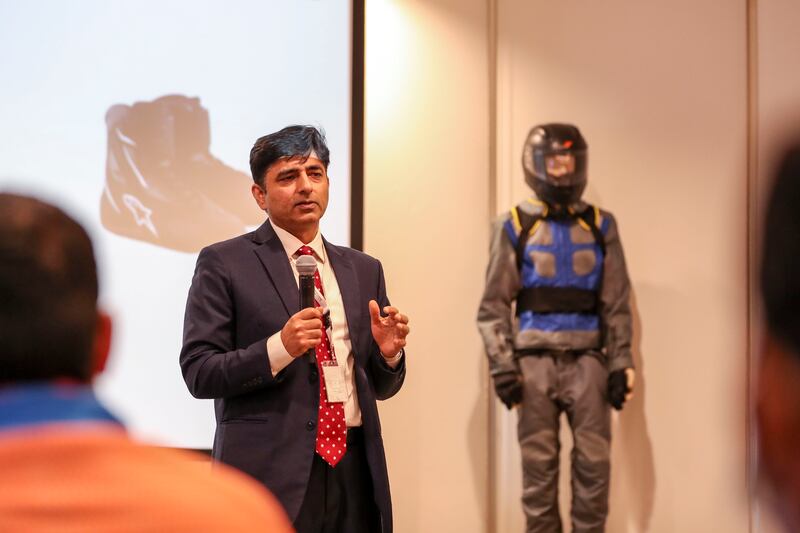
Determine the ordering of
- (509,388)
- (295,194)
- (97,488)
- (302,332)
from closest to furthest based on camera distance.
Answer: (97,488) < (302,332) < (295,194) < (509,388)

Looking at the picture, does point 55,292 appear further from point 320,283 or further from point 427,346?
point 427,346

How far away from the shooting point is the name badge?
248 centimetres

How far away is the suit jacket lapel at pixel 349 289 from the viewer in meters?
2.61

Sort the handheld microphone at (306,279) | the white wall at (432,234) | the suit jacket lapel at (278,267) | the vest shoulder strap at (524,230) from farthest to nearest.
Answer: the white wall at (432,234) → the vest shoulder strap at (524,230) → the suit jacket lapel at (278,267) → the handheld microphone at (306,279)

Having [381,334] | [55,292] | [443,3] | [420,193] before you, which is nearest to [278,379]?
[381,334]

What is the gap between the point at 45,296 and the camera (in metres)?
0.82

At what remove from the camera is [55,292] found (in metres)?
0.82

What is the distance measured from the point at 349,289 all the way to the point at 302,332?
1.09ft

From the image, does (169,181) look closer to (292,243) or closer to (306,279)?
(292,243)

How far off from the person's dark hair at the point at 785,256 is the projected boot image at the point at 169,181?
11.4ft

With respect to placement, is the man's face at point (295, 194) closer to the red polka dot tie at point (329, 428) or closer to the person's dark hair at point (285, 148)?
the person's dark hair at point (285, 148)

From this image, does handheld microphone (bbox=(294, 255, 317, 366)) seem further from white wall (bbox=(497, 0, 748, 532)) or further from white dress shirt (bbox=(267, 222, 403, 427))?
white wall (bbox=(497, 0, 748, 532))

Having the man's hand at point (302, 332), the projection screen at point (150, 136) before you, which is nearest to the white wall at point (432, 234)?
the projection screen at point (150, 136)

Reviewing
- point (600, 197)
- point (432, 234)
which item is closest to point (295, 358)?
point (432, 234)
